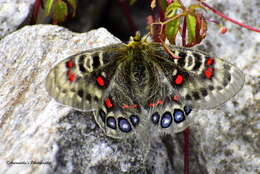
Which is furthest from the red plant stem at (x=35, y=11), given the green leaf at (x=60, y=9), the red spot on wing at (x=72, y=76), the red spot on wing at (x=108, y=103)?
the red spot on wing at (x=108, y=103)

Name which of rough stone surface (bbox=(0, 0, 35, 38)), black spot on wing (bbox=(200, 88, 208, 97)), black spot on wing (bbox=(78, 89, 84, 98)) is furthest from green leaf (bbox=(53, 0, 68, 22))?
black spot on wing (bbox=(200, 88, 208, 97))

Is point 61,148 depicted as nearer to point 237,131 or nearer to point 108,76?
point 108,76

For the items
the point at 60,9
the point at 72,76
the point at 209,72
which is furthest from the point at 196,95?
the point at 60,9

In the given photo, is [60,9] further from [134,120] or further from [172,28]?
[134,120]

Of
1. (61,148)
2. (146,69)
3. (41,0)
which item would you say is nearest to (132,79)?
(146,69)

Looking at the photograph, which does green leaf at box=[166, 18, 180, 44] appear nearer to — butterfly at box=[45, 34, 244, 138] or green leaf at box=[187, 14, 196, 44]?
green leaf at box=[187, 14, 196, 44]

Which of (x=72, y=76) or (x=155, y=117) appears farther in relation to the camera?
(x=155, y=117)
